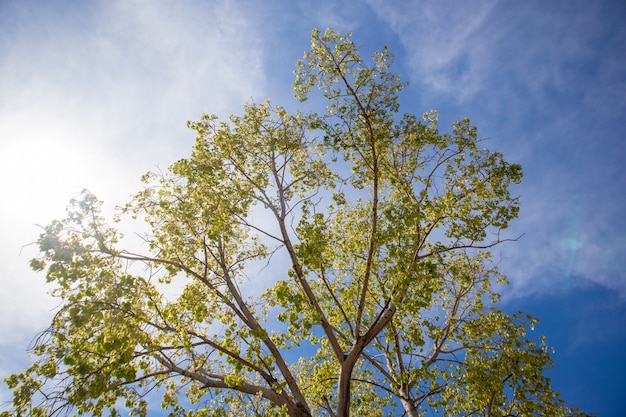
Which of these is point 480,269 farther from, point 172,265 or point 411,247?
point 172,265

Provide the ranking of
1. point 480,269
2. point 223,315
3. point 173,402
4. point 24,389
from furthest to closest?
point 480,269, point 223,315, point 173,402, point 24,389

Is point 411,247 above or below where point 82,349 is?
above

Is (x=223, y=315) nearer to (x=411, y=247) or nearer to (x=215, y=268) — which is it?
(x=215, y=268)

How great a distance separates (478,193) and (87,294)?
499 inches

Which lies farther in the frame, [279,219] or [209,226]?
[279,219]

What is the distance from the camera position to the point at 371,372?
54.7ft

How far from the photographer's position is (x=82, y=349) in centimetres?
795

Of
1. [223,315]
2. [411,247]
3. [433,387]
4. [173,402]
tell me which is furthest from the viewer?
[433,387]

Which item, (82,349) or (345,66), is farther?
(345,66)

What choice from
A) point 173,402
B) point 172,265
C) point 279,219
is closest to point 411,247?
point 279,219

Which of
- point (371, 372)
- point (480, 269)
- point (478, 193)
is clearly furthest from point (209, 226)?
point (480, 269)

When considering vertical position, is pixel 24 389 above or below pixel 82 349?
below

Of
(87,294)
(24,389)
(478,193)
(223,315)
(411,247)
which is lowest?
(24,389)

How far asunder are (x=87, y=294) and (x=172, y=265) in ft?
11.2
